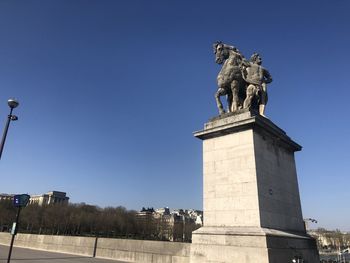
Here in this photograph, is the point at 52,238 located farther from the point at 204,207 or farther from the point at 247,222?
the point at 247,222

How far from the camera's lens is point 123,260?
56.4 ft

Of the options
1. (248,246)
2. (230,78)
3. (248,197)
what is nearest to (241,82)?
(230,78)

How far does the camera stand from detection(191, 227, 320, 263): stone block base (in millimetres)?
10008

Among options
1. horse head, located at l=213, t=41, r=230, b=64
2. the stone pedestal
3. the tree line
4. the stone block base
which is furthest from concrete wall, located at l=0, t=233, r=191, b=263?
the tree line

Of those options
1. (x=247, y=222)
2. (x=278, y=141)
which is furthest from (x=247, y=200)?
(x=278, y=141)

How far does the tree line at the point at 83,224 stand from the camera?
94000mm

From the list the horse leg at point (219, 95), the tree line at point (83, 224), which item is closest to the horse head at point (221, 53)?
the horse leg at point (219, 95)

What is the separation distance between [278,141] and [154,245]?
7955 mm

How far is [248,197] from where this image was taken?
436 inches

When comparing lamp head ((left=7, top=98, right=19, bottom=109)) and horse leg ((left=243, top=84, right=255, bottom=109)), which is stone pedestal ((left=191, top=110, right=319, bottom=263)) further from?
lamp head ((left=7, top=98, right=19, bottom=109))

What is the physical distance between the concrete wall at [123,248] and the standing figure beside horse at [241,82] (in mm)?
6784

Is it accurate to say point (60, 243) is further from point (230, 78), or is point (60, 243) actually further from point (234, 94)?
point (230, 78)

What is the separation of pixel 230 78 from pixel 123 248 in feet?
36.6

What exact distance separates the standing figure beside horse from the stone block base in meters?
5.43
